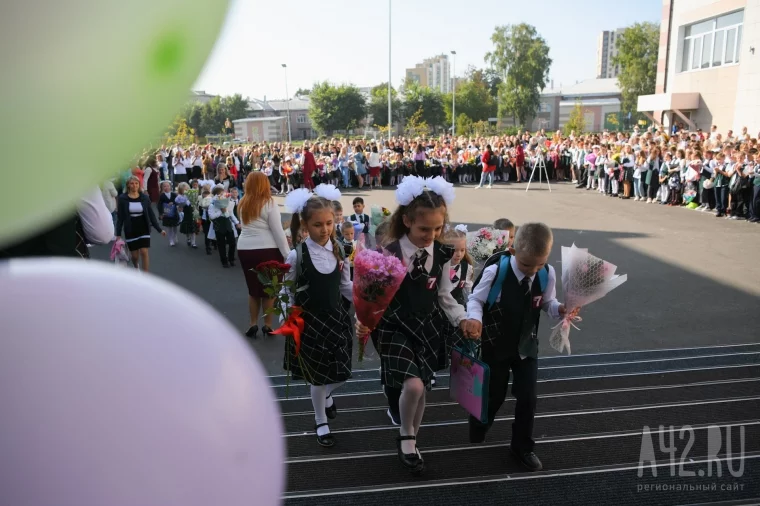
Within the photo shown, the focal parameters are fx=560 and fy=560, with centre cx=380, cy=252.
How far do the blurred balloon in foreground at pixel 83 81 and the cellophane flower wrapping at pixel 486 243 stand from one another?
381 centimetres

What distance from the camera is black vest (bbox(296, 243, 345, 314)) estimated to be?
12.2 feet

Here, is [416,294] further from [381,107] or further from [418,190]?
[381,107]

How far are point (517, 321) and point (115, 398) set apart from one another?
2.74 meters

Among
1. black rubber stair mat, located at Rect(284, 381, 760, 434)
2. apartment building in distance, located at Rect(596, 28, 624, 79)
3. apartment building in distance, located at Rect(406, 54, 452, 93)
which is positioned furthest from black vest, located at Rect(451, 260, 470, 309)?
apartment building in distance, located at Rect(596, 28, 624, 79)

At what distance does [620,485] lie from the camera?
3.02 meters

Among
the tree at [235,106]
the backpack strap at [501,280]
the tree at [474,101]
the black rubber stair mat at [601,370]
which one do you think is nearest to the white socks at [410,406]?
the backpack strap at [501,280]

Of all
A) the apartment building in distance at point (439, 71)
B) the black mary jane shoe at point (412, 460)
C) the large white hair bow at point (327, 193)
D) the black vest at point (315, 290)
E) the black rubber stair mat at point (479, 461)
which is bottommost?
the black rubber stair mat at point (479, 461)

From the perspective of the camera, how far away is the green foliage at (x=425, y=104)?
70.1 meters

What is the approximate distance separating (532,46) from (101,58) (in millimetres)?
68874

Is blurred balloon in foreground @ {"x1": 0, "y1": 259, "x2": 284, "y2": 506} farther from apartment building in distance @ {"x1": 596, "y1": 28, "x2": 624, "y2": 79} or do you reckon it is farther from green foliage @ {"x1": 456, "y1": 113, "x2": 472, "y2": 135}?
apartment building in distance @ {"x1": 596, "y1": 28, "x2": 624, "y2": 79}

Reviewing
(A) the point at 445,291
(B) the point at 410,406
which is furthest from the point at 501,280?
(B) the point at 410,406

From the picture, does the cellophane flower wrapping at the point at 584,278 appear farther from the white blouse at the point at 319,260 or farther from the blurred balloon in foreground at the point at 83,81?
the blurred balloon in foreground at the point at 83,81

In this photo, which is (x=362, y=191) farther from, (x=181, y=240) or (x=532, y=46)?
(x=532, y=46)

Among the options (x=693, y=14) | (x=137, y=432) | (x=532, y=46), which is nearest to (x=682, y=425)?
(x=137, y=432)
